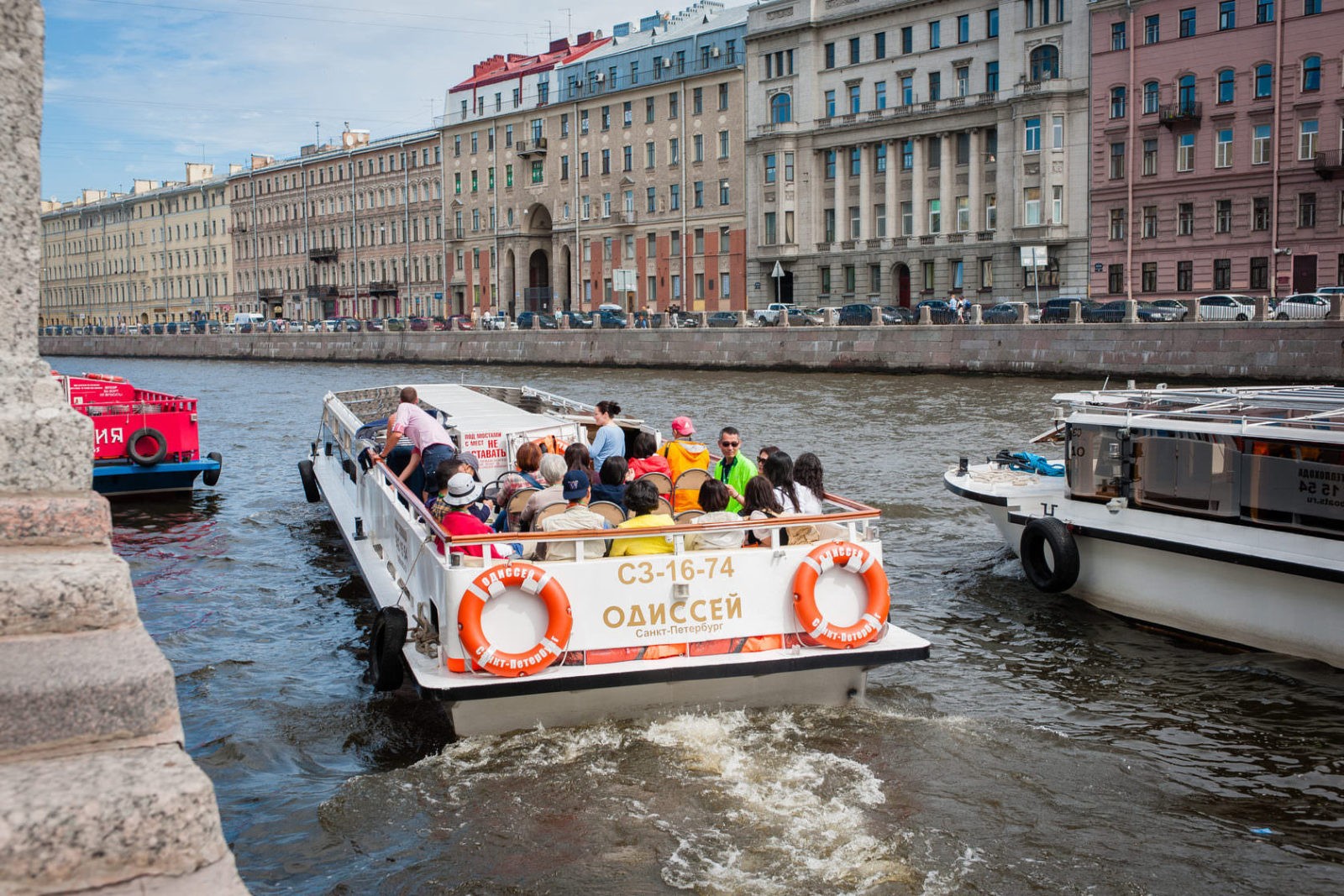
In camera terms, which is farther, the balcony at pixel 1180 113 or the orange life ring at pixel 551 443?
the balcony at pixel 1180 113

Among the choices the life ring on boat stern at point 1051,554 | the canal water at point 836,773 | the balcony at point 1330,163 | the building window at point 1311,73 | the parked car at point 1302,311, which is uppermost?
the building window at point 1311,73

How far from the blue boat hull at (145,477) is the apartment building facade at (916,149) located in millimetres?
33062

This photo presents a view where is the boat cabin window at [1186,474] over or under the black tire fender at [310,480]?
over

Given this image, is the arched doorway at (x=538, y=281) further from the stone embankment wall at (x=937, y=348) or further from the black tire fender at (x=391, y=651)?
the black tire fender at (x=391, y=651)

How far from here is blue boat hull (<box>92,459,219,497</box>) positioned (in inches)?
722

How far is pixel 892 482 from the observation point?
19.2 m

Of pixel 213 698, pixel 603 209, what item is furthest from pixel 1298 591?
pixel 603 209

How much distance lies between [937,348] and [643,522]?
3465 cm

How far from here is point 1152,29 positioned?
162 ft

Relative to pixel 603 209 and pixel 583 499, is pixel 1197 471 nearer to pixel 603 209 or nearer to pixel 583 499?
pixel 583 499

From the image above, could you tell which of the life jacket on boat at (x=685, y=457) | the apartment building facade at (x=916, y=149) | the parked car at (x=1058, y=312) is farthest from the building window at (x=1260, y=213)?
the life jacket on boat at (x=685, y=457)

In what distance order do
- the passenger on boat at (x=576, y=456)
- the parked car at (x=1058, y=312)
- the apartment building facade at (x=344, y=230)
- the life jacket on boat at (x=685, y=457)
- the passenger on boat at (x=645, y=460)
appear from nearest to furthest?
the passenger on boat at (x=576, y=456), the passenger on boat at (x=645, y=460), the life jacket on boat at (x=685, y=457), the parked car at (x=1058, y=312), the apartment building facade at (x=344, y=230)

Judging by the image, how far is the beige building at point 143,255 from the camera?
4279 inches

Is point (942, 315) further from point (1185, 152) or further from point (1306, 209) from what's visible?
point (1306, 209)
